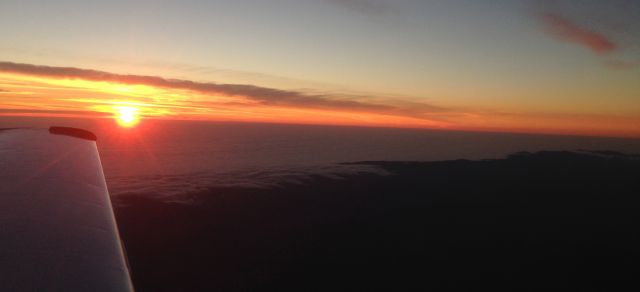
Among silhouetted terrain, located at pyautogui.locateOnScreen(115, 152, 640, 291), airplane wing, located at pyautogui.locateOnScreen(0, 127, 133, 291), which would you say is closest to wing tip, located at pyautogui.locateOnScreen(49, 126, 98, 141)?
airplane wing, located at pyautogui.locateOnScreen(0, 127, 133, 291)

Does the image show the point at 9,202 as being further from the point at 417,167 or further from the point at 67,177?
the point at 417,167

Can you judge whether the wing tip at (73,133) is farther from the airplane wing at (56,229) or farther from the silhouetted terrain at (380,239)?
the silhouetted terrain at (380,239)

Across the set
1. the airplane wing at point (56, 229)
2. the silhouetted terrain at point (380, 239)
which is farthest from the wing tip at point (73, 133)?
the silhouetted terrain at point (380, 239)

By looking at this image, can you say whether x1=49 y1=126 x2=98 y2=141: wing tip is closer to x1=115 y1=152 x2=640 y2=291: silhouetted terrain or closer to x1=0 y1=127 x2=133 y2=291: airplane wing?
x1=0 y1=127 x2=133 y2=291: airplane wing

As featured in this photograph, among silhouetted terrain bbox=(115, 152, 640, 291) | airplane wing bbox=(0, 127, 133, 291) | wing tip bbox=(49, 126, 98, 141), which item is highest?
wing tip bbox=(49, 126, 98, 141)

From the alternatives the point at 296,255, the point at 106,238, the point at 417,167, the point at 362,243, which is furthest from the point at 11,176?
the point at 417,167

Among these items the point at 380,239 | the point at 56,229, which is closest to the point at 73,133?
the point at 56,229
